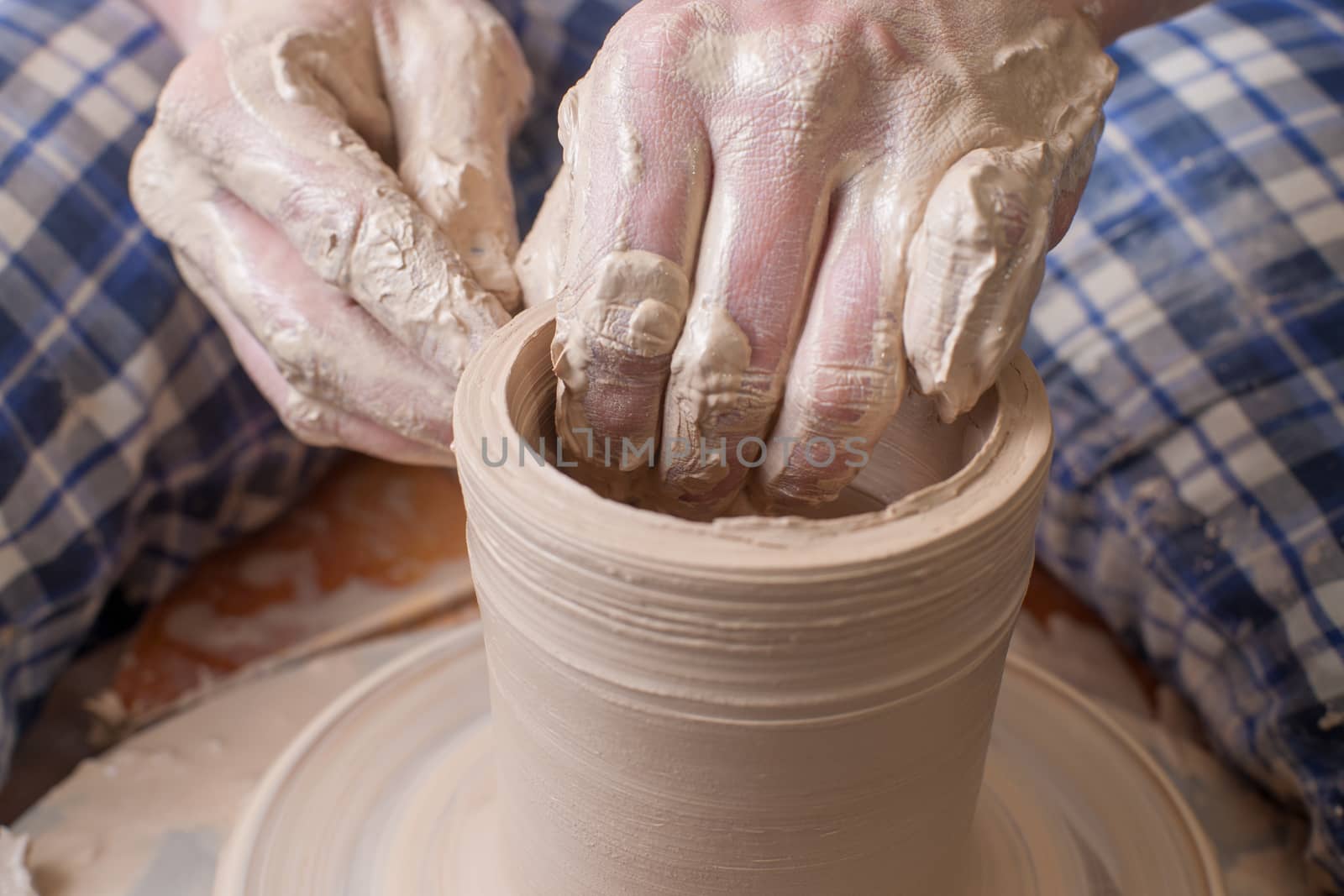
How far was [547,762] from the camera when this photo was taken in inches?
30.9

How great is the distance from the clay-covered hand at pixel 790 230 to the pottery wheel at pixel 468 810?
445 mm

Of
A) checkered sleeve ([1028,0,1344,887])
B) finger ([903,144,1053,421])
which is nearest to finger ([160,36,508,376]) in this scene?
finger ([903,144,1053,421])

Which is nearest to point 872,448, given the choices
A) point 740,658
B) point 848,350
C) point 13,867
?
point 848,350

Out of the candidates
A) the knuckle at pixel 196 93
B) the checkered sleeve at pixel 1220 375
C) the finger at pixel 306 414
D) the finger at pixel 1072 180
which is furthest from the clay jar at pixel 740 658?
the checkered sleeve at pixel 1220 375

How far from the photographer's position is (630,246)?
2.41 feet

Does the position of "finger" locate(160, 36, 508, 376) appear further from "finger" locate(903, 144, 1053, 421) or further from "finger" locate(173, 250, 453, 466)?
"finger" locate(903, 144, 1053, 421)

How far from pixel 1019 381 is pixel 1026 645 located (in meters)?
0.80

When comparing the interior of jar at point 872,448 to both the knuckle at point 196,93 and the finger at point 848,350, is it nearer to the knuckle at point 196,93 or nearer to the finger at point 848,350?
the finger at point 848,350

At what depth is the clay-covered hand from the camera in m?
0.72

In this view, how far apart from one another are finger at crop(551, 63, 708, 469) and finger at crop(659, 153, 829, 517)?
0.02 meters

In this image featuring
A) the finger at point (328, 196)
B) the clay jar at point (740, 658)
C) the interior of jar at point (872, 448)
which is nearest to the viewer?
the clay jar at point (740, 658)

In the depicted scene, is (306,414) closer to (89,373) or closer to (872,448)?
(89,373)

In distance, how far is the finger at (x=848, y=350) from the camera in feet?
2.39

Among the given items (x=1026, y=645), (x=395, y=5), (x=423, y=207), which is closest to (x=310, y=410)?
(x=423, y=207)
